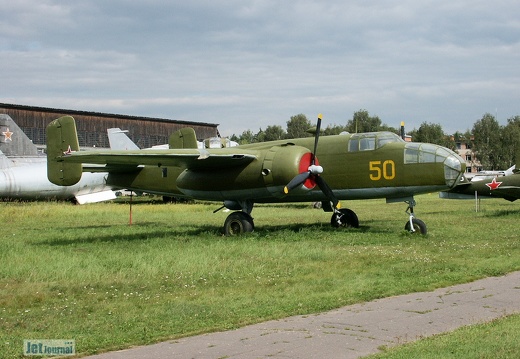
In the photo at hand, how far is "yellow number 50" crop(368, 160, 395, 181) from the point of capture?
2041 cm

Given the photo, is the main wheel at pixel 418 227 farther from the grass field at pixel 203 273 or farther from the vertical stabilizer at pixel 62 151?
the vertical stabilizer at pixel 62 151

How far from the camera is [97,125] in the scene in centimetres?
8075

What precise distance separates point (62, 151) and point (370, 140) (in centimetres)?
1082

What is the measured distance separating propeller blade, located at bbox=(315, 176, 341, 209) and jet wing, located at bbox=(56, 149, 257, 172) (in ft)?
7.52

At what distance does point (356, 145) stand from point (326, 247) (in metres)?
5.29

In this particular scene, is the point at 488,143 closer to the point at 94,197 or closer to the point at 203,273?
the point at 94,197

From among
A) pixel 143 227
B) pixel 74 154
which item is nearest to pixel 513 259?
pixel 74 154

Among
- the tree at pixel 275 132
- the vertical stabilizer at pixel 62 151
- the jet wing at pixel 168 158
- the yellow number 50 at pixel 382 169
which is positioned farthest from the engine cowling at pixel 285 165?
the tree at pixel 275 132

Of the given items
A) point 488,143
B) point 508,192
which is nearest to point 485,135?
point 488,143

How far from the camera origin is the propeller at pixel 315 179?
19.7 meters

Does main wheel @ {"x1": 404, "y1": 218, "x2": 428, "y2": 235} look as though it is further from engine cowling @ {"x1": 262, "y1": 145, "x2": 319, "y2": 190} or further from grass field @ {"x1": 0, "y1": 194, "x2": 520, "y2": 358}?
engine cowling @ {"x1": 262, "y1": 145, "x2": 319, "y2": 190}

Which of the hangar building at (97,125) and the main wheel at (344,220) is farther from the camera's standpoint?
the hangar building at (97,125)

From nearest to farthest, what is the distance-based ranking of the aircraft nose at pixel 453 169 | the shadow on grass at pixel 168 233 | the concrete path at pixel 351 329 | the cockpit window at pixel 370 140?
the concrete path at pixel 351 329 < the aircraft nose at pixel 453 169 < the shadow on grass at pixel 168 233 < the cockpit window at pixel 370 140

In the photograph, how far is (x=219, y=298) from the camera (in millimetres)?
10602
